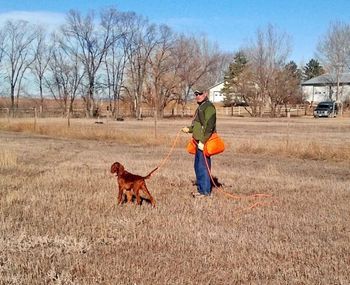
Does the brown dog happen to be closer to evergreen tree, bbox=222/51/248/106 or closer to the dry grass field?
the dry grass field

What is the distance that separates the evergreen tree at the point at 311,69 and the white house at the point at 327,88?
713 inches

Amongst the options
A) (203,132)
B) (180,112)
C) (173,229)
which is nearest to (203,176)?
(203,132)

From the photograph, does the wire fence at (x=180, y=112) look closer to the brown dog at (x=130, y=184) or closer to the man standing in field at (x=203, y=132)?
the man standing in field at (x=203, y=132)

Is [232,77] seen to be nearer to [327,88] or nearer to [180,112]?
[180,112]

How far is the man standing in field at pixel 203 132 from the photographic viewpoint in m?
8.43

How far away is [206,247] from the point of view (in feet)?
17.5

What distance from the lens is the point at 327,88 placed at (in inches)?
3531

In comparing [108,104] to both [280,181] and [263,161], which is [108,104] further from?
[280,181]

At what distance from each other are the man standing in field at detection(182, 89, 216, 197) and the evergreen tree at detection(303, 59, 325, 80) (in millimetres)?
109028

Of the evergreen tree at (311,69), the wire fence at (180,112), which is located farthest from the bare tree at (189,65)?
the evergreen tree at (311,69)

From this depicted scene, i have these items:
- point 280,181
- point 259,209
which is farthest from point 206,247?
point 280,181

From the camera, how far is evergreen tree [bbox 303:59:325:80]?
4409 inches

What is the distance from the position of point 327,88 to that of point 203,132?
8711cm

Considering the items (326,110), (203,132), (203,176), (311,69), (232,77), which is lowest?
(203,176)
